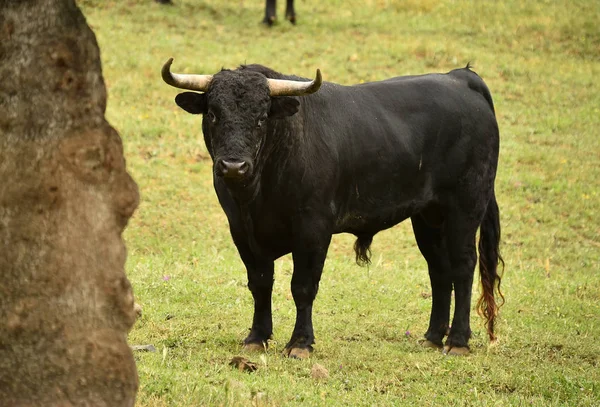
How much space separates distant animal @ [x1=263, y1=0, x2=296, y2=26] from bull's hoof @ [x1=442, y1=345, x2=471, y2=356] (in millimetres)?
15746

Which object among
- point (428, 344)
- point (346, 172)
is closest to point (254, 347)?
point (346, 172)

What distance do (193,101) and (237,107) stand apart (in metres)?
0.43

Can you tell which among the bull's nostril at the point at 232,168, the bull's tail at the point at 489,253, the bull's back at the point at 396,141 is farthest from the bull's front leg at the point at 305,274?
Answer: the bull's tail at the point at 489,253

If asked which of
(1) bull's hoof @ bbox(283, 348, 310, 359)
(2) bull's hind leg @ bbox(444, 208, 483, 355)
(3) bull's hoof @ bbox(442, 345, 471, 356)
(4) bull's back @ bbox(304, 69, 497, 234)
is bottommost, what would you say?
(3) bull's hoof @ bbox(442, 345, 471, 356)

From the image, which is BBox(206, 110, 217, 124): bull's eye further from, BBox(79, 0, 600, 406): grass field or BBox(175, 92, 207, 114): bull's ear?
BBox(79, 0, 600, 406): grass field

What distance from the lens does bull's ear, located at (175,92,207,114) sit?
23.9 feet

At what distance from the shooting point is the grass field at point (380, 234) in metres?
6.88

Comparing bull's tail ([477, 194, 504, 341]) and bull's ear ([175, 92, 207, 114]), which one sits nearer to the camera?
bull's ear ([175, 92, 207, 114])

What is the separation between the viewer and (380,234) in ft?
44.5

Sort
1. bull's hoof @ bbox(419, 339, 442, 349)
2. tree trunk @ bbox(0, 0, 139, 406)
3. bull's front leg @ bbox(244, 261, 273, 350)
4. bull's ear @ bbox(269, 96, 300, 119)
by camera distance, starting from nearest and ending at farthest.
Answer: tree trunk @ bbox(0, 0, 139, 406) → bull's ear @ bbox(269, 96, 300, 119) → bull's front leg @ bbox(244, 261, 273, 350) → bull's hoof @ bbox(419, 339, 442, 349)

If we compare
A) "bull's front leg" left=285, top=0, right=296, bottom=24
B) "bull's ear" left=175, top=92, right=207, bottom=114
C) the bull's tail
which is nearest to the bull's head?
"bull's ear" left=175, top=92, right=207, bottom=114

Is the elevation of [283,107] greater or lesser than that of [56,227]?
lesser

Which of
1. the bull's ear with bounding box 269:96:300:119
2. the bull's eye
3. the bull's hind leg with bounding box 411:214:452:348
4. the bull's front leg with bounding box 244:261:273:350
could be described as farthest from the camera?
the bull's hind leg with bounding box 411:214:452:348

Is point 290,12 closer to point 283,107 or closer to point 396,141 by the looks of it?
point 396,141
